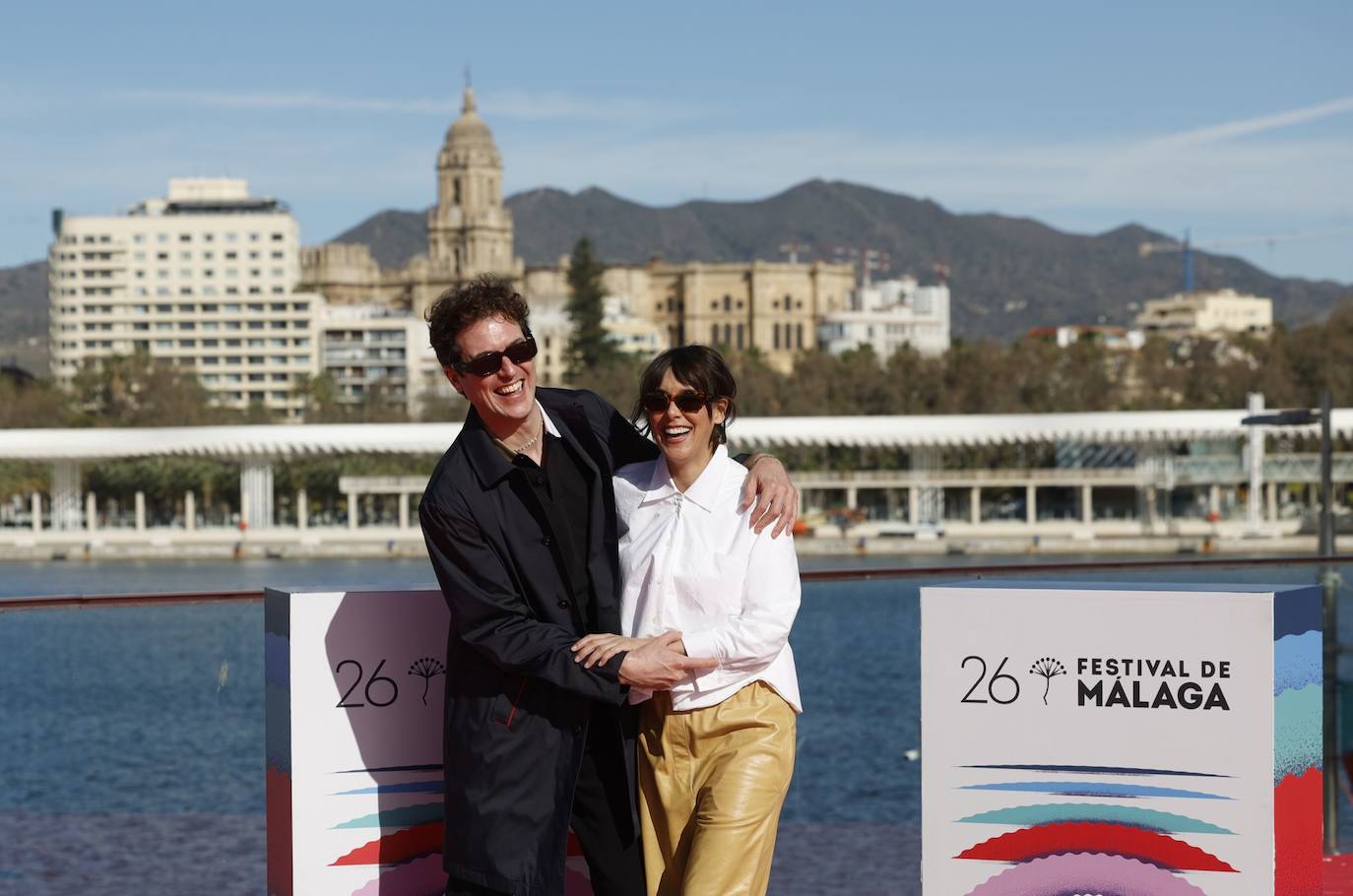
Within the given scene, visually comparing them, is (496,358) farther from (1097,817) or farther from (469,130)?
(469,130)

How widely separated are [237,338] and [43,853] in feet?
357

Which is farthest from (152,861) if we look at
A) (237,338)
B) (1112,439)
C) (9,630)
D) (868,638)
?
(237,338)

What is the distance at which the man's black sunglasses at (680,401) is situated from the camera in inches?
117

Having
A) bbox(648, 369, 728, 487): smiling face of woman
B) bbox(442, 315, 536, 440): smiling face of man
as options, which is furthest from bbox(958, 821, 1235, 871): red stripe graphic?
bbox(442, 315, 536, 440): smiling face of man

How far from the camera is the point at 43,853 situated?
4.28 meters

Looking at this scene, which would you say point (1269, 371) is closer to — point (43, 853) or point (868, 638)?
point (868, 638)

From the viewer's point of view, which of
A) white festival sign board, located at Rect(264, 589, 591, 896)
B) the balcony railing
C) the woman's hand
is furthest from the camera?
the balcony railing

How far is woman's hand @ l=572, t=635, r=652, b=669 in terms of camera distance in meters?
2.87

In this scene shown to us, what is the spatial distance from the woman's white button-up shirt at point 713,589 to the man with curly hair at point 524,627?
0.13ft

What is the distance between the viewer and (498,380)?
9.77ft

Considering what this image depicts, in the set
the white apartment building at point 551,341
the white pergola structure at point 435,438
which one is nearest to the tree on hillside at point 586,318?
the white apartment building at point 551,341

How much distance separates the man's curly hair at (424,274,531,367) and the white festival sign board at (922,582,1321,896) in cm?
83

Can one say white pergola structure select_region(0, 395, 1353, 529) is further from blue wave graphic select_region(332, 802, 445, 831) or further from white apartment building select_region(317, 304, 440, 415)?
white apartment building select_region(317, 304, 440, 415)

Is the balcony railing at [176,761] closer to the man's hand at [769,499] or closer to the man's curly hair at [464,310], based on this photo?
the man's curly hair at [464,310]
